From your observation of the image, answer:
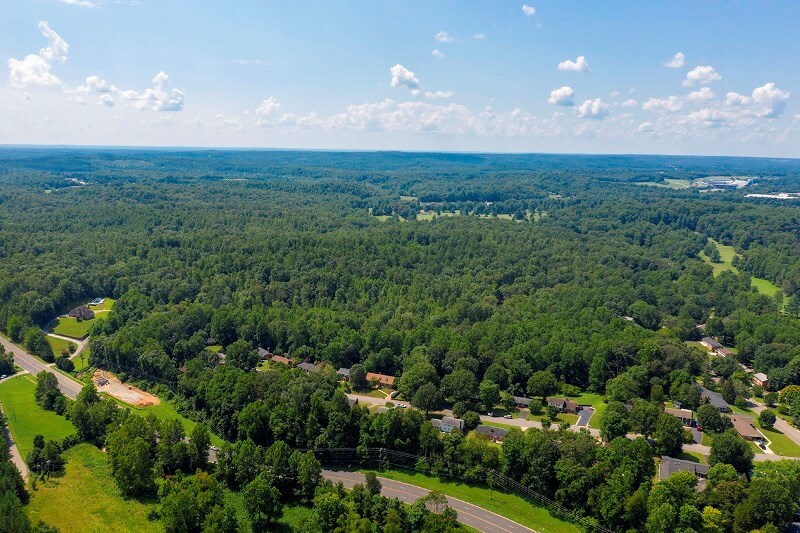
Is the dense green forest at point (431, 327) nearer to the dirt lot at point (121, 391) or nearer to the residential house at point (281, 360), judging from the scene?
the residential house at point (281, 360)

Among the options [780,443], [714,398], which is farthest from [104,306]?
[780,443]

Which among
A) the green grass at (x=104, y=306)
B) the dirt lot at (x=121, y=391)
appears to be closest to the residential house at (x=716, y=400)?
the dirt lot at (x=121, y=391)

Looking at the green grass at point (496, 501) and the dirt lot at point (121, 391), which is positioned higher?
the green grass at point (496, 501)

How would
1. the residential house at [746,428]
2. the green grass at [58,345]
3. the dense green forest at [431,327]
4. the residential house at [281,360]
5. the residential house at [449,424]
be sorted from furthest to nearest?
the green grass at [58,345]
the residential house at [281,360]
the residential house at [746,428]
the residential house at [449,424]
the dense green forest at [431,327]

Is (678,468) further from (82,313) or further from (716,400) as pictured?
(82,313)

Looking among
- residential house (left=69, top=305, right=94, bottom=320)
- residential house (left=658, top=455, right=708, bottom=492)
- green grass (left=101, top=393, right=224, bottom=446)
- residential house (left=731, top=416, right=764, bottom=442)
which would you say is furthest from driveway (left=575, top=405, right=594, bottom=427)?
residential house (left=69, top=305, right=94, bottom=320)

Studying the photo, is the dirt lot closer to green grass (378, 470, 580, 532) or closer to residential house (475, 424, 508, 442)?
green grass (378, 470, 580, 532)

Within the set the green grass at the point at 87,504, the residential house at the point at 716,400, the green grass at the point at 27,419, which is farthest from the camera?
the residential house at the point at 716,400

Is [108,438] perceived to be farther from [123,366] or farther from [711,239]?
[711,239]
